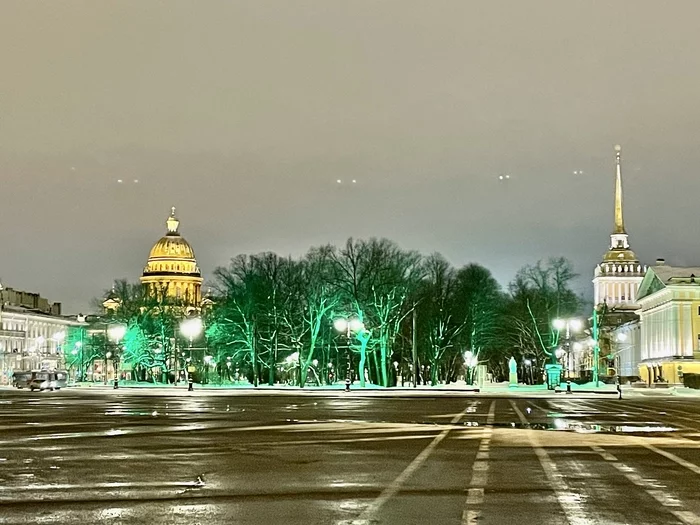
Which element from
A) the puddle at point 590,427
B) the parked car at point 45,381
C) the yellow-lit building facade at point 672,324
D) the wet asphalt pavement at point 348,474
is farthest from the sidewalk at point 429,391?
the yellow-lit building facade at point 672,324

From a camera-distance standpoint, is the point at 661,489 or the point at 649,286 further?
the point at 649,286

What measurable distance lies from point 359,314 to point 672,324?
6177 centimetres

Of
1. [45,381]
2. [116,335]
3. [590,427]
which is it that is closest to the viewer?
[590,427]

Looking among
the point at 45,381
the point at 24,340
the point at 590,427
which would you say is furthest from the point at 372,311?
the point at 24,340

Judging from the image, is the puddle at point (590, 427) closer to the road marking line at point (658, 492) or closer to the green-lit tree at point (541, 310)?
the road marking line at point (658, 492)

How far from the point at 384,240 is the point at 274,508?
79043 millimetres

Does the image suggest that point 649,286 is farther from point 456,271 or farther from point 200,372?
point 200,372

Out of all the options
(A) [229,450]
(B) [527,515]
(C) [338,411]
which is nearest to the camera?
(B) [527,515]

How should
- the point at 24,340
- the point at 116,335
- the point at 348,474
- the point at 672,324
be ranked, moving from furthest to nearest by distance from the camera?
1. the point at 24,340
2. the point at 672,324
3. the point at 116,335
4. the point at 348,474

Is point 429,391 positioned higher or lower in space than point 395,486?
higher

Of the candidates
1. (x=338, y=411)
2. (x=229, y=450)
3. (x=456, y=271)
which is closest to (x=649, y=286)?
(x=456, y=271)

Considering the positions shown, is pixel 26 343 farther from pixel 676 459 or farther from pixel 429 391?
pixel 676 459

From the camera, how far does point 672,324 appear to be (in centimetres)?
13150

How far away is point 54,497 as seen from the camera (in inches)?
550
